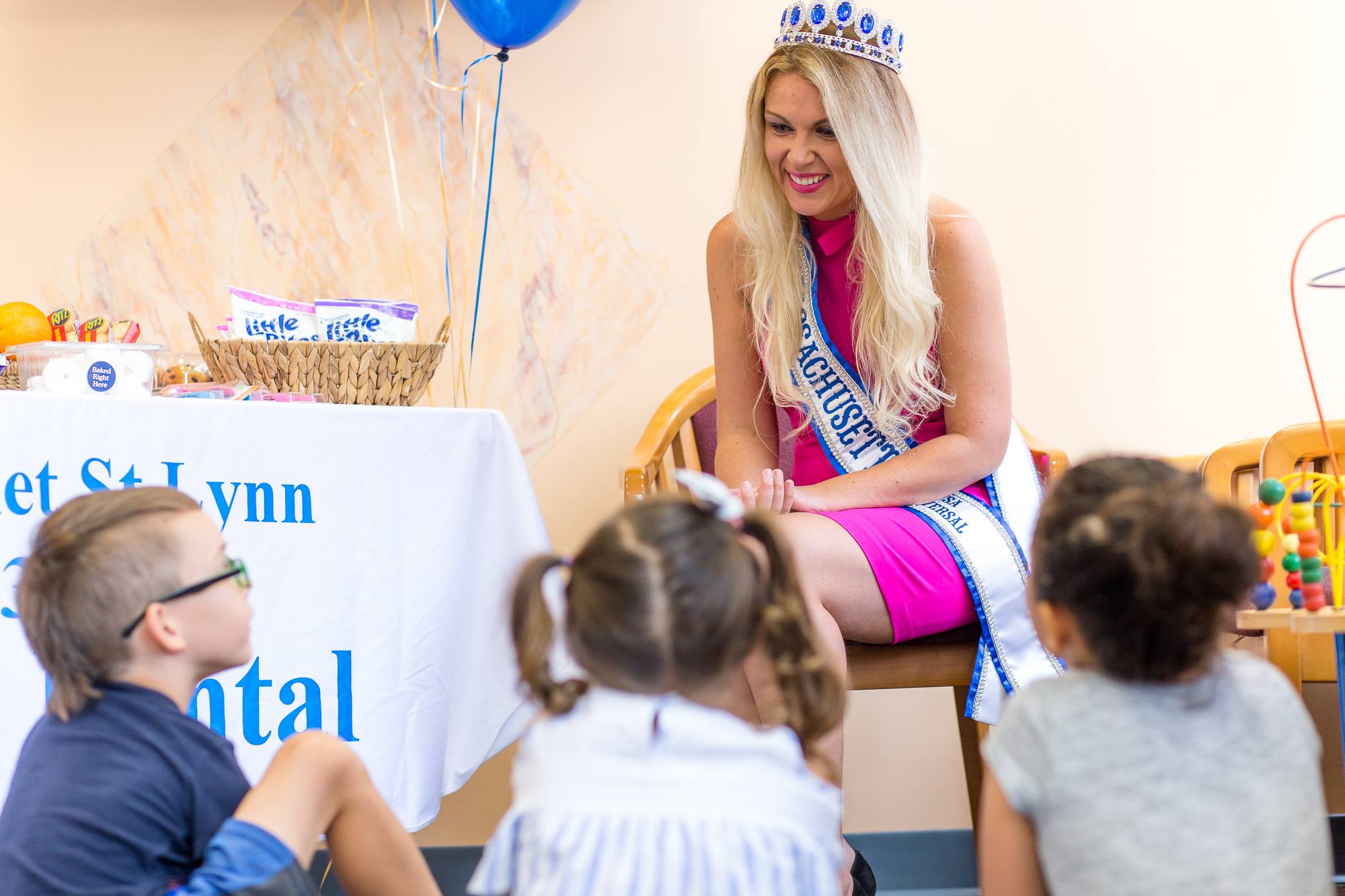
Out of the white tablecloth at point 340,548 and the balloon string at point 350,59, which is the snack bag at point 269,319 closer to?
the white tablecloth at point 340,548

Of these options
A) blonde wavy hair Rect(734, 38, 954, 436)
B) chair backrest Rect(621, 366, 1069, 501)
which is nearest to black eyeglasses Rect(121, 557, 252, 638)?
chair backrest Rect(621, 366, 1069, 501)

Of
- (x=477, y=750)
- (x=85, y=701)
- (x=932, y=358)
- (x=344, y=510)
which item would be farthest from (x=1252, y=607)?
(x=85, y=701)

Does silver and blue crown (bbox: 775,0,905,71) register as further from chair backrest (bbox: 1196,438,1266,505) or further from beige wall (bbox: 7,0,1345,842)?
chair backrest (bbox: 1196,438,1266,505)

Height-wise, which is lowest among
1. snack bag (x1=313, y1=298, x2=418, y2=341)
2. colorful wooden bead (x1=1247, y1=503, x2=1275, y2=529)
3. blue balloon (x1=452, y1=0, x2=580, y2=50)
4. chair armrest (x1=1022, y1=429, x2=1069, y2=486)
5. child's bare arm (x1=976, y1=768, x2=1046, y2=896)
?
child's bare arm (x1=976, y1=768, x2=1046, y2=896)

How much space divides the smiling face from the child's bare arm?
87 cm

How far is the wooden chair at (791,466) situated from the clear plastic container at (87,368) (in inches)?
22.2

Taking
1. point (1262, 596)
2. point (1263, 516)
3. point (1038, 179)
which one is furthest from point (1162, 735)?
point (1038, 179)

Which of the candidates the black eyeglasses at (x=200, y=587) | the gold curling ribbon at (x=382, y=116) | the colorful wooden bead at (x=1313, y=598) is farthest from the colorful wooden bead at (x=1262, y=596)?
the gold curling ribbon at (x=382, y=116)

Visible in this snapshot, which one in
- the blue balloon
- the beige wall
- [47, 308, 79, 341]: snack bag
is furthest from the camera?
the beige wall

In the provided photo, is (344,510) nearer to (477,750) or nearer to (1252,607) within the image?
(477,750)

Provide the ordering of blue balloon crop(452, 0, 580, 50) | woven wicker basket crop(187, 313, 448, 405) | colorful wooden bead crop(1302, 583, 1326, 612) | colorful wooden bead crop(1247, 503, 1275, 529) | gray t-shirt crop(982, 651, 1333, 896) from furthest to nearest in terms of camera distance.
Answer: blue balloon crop(452, 0, 580, 50) < woven wicker basket crop(187, 313, 448, 405) < colorful wooden bead crop(1247, 503, 1275, 529) < colorful wooden bead crop(1302, 583, 1326, 612) < gray t-shirt crop(982, 651, 1333, 896)

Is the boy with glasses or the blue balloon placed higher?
the blue balloon

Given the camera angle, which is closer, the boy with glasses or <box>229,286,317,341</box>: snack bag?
the boy with glasses

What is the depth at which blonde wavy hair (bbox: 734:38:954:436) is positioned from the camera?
1.46m
